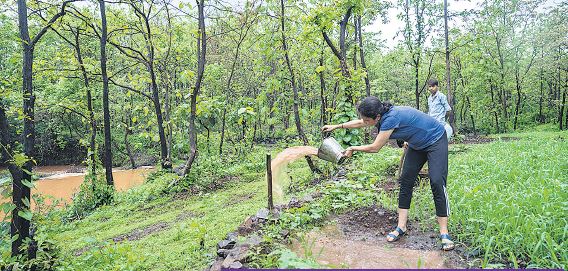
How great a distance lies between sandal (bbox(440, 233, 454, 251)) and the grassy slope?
0.19 meters

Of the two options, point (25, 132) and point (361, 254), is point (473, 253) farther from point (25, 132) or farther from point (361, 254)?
point (25, 132)

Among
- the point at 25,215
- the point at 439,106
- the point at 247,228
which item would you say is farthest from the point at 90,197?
the point at 439,106

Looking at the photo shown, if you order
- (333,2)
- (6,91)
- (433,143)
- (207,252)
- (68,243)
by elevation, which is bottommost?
(68,243)

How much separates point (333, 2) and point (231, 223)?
19.2 ft

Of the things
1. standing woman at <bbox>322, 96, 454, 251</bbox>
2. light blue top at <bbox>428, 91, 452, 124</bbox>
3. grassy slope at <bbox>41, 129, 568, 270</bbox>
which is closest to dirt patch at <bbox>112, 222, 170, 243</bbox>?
grassy slope at <bbox>41, 129, 568, 270</bbox>

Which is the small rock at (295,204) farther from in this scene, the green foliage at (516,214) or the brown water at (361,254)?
the green foliage at (516,214)

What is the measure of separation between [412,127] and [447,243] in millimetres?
1111

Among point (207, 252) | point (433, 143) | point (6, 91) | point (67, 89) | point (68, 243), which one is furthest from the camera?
point (67, 89)

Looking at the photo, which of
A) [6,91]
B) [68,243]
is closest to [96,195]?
[68,243]

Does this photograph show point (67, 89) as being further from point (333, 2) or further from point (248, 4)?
point (333, 2)

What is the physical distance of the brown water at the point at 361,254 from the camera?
3045mm

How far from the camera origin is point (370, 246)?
139 inches

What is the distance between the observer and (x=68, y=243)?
5.87 metres

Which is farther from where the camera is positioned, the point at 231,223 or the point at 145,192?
the point at 145,192
